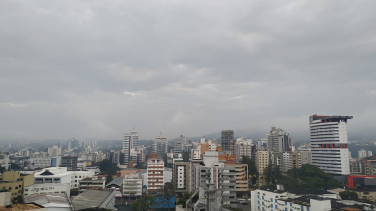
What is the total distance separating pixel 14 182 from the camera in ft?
117

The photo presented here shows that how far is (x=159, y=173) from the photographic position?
155 feet

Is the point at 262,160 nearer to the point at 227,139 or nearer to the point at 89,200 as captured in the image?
the point at 227,139

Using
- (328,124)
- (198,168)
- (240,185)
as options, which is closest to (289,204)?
(198,168)

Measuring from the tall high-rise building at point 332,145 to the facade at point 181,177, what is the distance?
Answer: 1664 inches

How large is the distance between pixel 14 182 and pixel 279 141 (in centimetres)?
10170

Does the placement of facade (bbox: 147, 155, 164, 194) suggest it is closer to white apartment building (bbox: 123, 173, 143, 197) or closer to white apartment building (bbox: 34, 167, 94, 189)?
white apartment building (bbox: 123, 173, 143, 197)

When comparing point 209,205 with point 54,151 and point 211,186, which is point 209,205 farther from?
point 54,151

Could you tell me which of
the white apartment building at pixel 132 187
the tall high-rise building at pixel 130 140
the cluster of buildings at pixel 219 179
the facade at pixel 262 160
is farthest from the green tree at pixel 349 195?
the tall high-rise building at pixel 130 140

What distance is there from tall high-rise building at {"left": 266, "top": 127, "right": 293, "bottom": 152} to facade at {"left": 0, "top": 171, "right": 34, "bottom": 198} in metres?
97.4

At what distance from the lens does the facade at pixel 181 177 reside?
1860 inches

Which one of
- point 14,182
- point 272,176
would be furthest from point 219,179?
point 14,182

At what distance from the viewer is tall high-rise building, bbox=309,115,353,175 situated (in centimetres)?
6344

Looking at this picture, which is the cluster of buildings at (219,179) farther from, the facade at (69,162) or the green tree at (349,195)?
the green tree at (349,195)

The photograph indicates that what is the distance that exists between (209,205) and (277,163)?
65.7 metres
